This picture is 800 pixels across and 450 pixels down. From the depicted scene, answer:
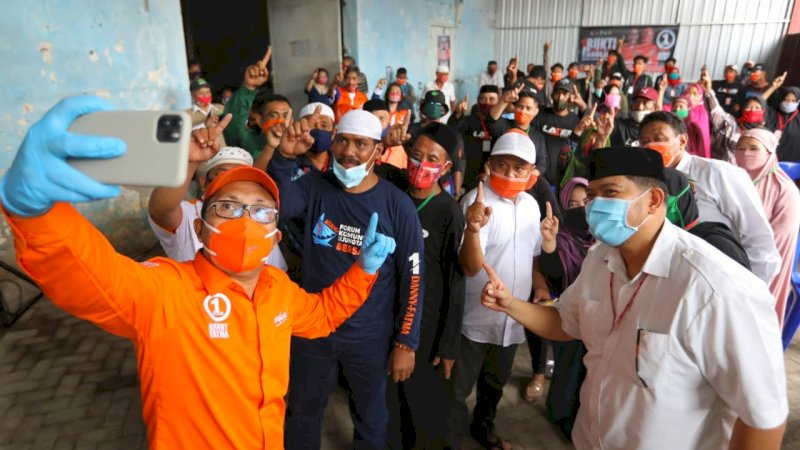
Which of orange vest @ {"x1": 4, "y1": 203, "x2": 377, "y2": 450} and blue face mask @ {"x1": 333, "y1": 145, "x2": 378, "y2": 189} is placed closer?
orange vest @ {"x1": 4, "y1": 203, "x2": 377, "y2": 450}

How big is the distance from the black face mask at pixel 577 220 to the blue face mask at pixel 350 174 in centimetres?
146

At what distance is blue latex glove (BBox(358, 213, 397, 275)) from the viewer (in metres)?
1.85

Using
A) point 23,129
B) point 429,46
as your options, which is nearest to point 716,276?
point 23,129

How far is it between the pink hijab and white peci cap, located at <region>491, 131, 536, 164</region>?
2120 millimetres

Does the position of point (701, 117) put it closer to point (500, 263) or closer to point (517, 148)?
point (517, 148)

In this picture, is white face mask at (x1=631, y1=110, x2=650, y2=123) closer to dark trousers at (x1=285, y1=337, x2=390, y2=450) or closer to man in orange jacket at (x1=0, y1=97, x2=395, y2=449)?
dark trousers at (x1=285, y1=337, x2=390, y2=450)

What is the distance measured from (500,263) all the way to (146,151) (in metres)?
2.35

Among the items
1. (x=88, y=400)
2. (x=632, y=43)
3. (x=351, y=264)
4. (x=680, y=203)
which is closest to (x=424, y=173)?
(x=351, y=264)

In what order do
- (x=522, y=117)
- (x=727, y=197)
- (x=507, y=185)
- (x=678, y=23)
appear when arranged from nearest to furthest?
(x=507, y=185)
(x=727, y=197)
(x=522, y=117)
(x=678, y=23)

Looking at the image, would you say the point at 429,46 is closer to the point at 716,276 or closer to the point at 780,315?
the point at 780,315

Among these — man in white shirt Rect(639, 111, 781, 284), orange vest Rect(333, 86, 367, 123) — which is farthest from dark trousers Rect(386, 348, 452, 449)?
orange vest Rect(333, 86, 367, 123)

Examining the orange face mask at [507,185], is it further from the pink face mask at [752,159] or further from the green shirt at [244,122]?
the green shirt at [244,122]

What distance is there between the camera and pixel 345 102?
28.2 ft

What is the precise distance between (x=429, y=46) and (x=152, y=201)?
12759 mm
